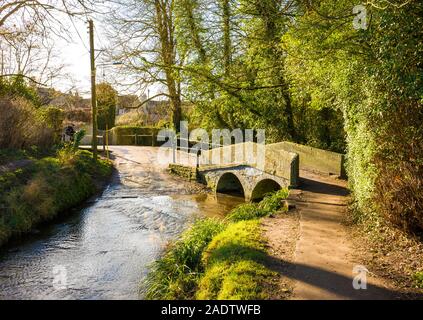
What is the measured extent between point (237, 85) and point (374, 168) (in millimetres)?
8516

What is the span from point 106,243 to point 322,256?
5803 millimetres

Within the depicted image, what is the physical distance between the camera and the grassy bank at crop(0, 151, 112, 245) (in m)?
10.6

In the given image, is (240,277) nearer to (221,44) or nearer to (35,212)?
(35,212)

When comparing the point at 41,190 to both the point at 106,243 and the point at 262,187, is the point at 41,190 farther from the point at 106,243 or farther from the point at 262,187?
the point at 262,187

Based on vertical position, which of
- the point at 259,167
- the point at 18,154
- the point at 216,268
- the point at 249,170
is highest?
the point at 18,154

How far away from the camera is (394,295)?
16.0 feet

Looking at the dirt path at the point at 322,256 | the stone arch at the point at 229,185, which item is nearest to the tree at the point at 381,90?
the dirt path at the point at 322,256

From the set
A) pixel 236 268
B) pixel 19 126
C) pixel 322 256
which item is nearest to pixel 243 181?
pixel 322 256

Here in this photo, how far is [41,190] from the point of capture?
12.3m

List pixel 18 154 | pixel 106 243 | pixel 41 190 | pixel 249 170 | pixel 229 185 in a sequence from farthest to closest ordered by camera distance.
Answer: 1. pixel 229 185
2. pixel 18 154
3. pixel 249 170
4. pixel 41 190
5. pixel 106 243

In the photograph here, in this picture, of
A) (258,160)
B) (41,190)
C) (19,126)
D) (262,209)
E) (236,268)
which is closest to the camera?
(236,268)

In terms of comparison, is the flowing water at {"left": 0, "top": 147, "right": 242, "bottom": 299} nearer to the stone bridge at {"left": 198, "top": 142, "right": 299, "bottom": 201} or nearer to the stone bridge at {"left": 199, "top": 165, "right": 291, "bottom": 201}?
the stone bridge at {"left": 199, "top": 165, "right": 291, "bottom": 201}

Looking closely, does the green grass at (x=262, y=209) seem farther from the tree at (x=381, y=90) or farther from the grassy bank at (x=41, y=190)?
the grassy bank at (x=41, y=190)

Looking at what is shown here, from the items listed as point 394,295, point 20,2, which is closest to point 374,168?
point 394,295
